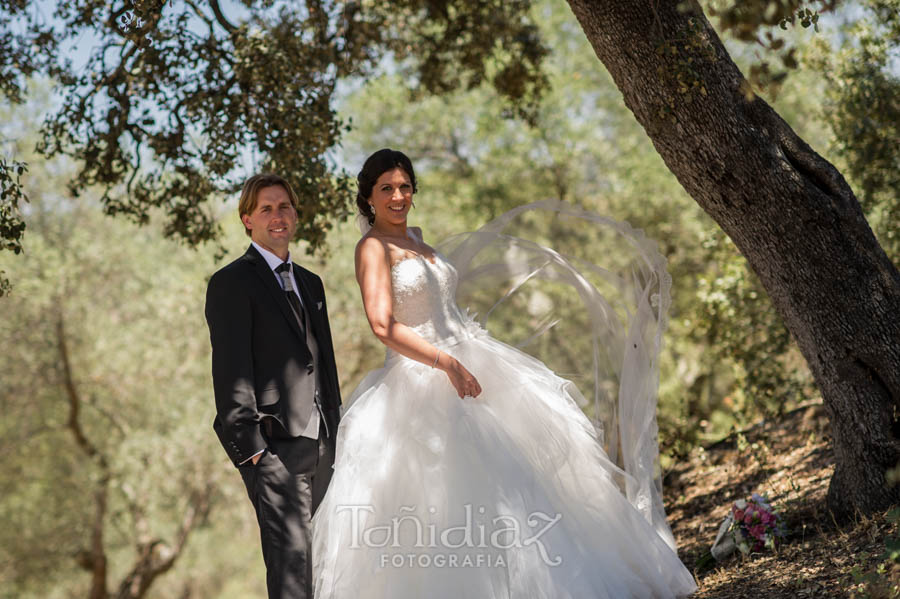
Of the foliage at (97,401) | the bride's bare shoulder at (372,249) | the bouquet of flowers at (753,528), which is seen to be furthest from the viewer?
the foliage at (97,401)

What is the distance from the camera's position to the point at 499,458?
3941mm

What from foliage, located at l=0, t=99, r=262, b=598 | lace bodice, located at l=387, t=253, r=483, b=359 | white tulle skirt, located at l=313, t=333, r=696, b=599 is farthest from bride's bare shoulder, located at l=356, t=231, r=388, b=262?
foliage, located at l=0, t=99, r=262, b=598

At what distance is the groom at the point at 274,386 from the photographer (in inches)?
144

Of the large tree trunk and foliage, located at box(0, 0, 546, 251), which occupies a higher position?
foliage, located at box(0, 0, 546, 251)

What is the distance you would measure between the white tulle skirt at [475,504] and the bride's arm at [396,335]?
0.48ft

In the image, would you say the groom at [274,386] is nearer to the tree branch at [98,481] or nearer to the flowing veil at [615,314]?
the flowing veil at [615,314]

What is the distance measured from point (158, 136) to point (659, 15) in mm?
4425

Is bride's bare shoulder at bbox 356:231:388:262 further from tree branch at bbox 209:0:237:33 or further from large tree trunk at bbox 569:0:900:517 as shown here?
tree branch at bbox 209:0:237:33

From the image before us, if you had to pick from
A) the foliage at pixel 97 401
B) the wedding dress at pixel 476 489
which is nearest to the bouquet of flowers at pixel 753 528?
the wedding dress at pixel 476 489

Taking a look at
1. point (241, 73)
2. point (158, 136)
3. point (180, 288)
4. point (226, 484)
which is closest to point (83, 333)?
point (180, 288)

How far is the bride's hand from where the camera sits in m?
4.04

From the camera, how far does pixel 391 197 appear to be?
4.39 meters

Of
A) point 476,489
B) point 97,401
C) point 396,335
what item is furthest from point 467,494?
point 97,401

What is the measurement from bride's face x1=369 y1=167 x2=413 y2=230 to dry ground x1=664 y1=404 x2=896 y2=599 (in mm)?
2579
